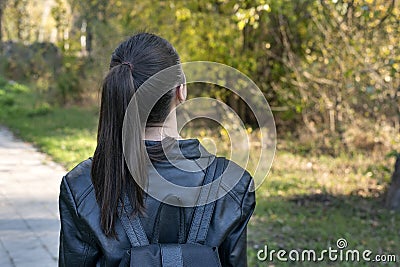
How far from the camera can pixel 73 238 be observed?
6.48ft

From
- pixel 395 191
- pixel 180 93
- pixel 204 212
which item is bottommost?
pixel 395 191

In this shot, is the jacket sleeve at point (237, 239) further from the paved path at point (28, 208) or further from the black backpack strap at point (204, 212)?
the paved path at point (28, 208)

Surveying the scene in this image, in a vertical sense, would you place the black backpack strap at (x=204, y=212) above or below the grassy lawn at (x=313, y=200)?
above

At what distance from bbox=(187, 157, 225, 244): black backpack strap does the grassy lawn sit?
3.32 m

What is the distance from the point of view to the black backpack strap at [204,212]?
1854 mm

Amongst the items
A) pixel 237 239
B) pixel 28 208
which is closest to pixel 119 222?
pixel 237 239

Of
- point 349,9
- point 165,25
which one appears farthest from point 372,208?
point 165,25

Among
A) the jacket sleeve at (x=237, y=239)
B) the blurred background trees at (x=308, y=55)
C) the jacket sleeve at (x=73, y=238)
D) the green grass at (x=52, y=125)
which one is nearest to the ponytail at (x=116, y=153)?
the jacket sleeve at (x=73, y=238)

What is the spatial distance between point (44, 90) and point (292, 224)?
43.5ft

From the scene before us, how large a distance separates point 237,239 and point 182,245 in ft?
0.68

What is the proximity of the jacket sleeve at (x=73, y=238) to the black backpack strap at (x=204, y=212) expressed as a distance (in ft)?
1.06

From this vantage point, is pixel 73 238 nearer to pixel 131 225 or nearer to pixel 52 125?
pixel 131 225

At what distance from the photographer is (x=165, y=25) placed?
11.0 meters

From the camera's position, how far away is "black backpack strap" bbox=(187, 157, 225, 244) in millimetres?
1854
